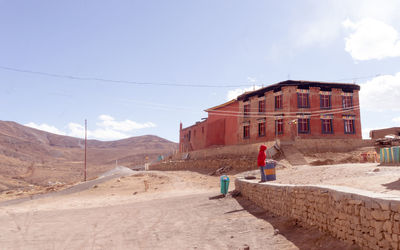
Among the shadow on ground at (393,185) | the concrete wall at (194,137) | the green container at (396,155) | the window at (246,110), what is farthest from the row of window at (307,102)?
the shadow on ground at (393,185)

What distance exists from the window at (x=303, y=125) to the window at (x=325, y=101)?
2.67m

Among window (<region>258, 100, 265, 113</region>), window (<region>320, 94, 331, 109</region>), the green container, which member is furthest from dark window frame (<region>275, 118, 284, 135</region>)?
the green container

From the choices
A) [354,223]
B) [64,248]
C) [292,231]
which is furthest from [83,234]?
[354,223]

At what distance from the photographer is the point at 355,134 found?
3169 centimetres

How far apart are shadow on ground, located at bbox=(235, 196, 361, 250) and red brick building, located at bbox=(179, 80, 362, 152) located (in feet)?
70.9

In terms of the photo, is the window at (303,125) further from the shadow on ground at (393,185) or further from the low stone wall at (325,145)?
the shadow on ground at (393,185)

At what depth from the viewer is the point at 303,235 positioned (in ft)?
21.1

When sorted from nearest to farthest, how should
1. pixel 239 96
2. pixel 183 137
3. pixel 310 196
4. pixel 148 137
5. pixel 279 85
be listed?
pixel 310 196 → pixel 279 85 → pixel 239 96 → pixel 183 137 → pixel 148 137

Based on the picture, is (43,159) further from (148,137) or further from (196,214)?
(196,214)

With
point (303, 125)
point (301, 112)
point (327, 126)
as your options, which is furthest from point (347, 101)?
point (303, 125)

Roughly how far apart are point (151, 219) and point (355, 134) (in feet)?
90.5

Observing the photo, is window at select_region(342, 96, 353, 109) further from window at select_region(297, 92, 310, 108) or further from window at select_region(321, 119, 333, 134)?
window at select_region(297, 92, 310, 108)

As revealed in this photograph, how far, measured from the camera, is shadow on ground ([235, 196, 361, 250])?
5376 mm

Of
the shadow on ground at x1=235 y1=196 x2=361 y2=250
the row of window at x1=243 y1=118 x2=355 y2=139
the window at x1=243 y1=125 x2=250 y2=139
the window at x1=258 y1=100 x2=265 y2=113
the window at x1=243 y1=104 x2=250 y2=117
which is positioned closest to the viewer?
the shadow on ground at x1=235 y1=196 x2=361 y2=250
